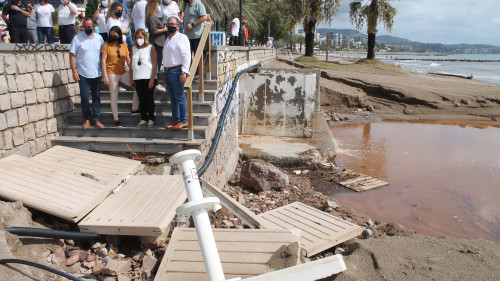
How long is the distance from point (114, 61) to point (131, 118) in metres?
0.96

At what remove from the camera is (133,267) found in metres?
3.77

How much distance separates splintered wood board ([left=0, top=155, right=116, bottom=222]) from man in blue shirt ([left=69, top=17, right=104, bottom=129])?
55.6 inches

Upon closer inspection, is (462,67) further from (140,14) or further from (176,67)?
(176,67)

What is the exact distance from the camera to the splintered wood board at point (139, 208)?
3.80m

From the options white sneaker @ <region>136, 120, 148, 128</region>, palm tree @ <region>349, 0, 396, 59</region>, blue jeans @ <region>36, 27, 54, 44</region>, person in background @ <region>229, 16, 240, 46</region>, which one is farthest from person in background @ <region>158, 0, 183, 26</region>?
Result: palm tree @ <region>349, 0, 396, 59</region>

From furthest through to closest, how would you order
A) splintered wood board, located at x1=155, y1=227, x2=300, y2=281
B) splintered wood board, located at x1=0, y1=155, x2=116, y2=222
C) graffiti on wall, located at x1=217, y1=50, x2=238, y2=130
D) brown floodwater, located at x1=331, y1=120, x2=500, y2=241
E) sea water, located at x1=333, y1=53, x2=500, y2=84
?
1. sea water, located at x1=333, y1=53, x2=500, y2=84
2. graffiti on wall, located at x1=217, y1=50, x2=238, y2=130
3. brown floodwater, located at x1=331, y1=120, x2=500, y2=241
4. splintered wood board, located at x1=0, y1=155, x2=116, y2=222
5. splintered wood board, located at x1=155, y1=227, x2=300, y2=281

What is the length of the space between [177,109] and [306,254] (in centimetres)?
292

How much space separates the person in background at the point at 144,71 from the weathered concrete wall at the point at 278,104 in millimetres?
4498

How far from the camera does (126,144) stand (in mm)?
5758

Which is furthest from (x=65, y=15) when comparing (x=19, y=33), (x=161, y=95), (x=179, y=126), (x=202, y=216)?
(x=202, y=216)

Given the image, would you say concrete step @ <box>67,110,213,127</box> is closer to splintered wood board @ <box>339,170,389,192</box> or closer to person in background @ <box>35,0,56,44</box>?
person in background @ <box>35,0,56,44</box>

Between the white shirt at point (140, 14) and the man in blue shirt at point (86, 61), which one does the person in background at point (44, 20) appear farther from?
the man in blue shirt at point (86, 61)

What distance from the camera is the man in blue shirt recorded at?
5828mm

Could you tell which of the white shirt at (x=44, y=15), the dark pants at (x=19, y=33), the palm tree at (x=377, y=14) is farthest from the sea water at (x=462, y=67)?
the dark pants at (x=19, y=33)
